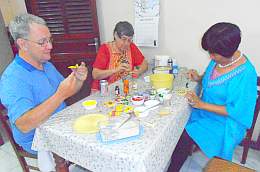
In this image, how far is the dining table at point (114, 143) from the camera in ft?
2.80

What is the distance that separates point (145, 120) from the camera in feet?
3.52

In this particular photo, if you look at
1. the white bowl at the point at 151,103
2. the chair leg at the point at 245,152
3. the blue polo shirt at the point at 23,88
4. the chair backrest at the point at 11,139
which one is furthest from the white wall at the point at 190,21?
the chair backrest at the point at 11,139

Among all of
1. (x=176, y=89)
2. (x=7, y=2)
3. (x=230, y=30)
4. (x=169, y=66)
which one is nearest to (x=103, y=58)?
(x=169, y=66)

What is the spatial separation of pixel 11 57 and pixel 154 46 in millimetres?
2047

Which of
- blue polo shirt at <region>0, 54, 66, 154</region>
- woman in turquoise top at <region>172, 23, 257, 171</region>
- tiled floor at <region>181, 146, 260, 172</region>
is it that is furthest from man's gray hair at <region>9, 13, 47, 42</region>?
tiled floor at <region>181, 146, 260, 172</region>

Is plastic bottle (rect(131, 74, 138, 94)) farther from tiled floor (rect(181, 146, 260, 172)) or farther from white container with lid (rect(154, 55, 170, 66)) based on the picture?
tiled floor (rect(181, 146, 260, 172))

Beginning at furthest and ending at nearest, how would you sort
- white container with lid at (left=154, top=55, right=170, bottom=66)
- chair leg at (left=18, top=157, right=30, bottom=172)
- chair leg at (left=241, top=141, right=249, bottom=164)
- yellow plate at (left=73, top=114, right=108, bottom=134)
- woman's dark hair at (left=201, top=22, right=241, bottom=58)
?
1. white container with lid at (left=154, top=55, right=170, bottom=66)
2. chair leg at (left=241, top=141, right=249, bottom=164)
3. chair leg at (left=18, top=157, right=30, bottom=172)
4. woman's dark hair at (left=201, top=22, right=241, bottom=58)
5. yellow plate at (left=73, top=114, right=108, bottom=134)

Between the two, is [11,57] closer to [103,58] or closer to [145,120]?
[103,58]

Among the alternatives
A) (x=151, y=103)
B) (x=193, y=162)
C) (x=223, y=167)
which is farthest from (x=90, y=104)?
(x=193, y=162)

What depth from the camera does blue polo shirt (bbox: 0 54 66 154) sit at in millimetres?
1056

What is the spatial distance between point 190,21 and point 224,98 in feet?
2.80

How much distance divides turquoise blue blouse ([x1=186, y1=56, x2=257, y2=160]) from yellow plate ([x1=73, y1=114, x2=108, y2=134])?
1.96ft

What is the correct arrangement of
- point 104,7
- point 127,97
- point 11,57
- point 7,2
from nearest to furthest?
1. point 127,97
2. point 104,7
3. point 7,2
4. point 11,57

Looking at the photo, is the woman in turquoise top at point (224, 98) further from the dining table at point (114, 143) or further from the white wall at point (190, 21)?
the white wall at point (190, 21)
